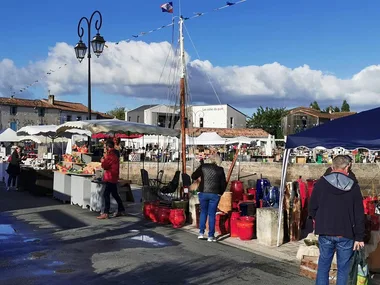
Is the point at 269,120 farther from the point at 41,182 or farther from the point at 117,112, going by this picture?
the point at 41,182

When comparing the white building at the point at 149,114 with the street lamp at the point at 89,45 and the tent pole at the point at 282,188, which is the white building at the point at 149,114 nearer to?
the street lamp at the point at 89,45

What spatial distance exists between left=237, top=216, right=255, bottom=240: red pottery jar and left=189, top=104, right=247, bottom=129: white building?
7092 cm

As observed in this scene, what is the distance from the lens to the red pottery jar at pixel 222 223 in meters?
10.2

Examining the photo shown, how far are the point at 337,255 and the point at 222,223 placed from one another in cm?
508

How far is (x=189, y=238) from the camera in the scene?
9.69 m

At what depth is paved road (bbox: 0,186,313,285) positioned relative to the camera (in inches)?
264

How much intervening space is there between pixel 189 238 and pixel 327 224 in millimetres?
4898

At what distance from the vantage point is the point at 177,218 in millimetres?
10984

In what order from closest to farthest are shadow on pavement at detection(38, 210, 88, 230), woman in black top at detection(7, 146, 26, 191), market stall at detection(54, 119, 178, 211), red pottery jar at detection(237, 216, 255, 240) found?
red pottery jar at detection(237, 216, 255, 240)
shadow on pavement at detection(38, 210, 88, 230)
market stall at detection(54, 119, 178, 211)
woman in black top at detection(7, 146, 26, 191)

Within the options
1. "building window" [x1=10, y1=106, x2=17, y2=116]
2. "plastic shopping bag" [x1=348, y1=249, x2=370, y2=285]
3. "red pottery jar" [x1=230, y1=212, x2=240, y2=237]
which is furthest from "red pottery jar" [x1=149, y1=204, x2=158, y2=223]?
"building window" [x1=10, y1=106, x2=17, y2=116]

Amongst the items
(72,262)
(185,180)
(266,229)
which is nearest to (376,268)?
(266,229)

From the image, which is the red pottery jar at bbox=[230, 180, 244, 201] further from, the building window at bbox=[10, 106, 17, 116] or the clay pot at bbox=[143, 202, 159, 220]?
the building window at bbox=[10, 106, 17, 116]

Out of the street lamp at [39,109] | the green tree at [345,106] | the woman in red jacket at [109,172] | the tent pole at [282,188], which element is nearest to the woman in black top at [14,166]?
the woman in red jacket at [109,172]

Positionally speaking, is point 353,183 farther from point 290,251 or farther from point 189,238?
point 189,238
